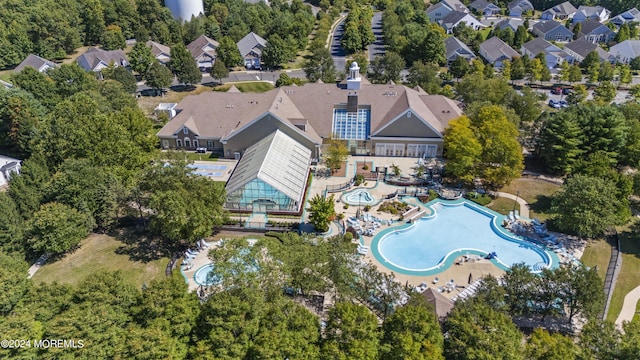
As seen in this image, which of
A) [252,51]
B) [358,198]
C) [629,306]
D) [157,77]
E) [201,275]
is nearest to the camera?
[629,306]

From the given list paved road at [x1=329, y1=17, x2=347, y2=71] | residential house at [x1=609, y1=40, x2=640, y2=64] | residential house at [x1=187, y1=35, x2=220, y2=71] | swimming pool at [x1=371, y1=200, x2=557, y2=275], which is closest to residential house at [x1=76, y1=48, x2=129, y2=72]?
residential house at [x1=187, y1=35, x2=220, y2=71]

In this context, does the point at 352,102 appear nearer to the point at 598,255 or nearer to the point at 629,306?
the point at 598,255

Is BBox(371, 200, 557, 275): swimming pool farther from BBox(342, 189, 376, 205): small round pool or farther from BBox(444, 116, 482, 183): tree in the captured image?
BBox(342, 189, 376, 205): small round pool

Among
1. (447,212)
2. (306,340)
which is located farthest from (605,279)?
(306,340)

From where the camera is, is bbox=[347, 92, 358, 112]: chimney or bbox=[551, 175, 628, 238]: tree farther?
bbox=[347, 92, 358, 112]: chimney

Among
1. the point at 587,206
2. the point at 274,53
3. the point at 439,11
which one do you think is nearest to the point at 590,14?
the point at 439,11

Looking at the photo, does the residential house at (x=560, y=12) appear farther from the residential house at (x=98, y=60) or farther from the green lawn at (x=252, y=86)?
the residential house at (x=98, y=60)

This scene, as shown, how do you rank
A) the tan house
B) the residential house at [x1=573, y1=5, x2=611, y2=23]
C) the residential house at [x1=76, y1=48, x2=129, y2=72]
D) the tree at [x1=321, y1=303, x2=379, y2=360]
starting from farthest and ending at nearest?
the residential house at [x1=573, y1=5, x2=611, y2=23] < the residential house at [x1=76, y1=48, x2=129, y2=72] < the tan house < the tree at [x1=321, y1=303, x2=379, y2=360]
